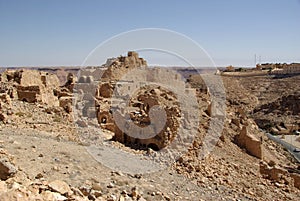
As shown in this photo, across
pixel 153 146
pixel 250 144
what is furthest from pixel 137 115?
pixel 250 144

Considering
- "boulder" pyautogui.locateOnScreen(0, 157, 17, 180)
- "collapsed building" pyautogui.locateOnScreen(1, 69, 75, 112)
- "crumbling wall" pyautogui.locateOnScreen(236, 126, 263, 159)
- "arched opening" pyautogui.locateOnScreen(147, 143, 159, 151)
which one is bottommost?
"crumbling wall" pyautogui.locateOnScreen(236, 126, 263, 159)

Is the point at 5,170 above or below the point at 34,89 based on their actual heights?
below

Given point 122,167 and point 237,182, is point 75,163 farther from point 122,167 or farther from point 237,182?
point 237,182

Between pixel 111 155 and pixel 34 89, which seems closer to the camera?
pixel 111 155

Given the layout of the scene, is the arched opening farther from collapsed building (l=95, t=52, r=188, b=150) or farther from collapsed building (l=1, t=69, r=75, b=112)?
collapsed building (l=1, t=69, r=75, b=112)

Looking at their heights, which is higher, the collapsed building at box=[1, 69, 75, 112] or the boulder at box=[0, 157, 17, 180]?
the collapsed building at box=[1, 69, 75, 112]

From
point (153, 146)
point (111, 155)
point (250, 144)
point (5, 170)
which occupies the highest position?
point (5, 170)

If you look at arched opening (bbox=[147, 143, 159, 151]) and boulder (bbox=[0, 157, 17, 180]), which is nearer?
boulder (bbox=[0, 157, 17, 180])

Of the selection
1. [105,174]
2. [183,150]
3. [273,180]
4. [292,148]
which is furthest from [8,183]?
[292,148]

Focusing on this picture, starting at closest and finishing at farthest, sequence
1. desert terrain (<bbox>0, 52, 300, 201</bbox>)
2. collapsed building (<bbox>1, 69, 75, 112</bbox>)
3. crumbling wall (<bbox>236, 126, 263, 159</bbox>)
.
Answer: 1. desert terrain (<bbox>0, 52, 300, 201</bbox>)
2. crumbling wall (<bbox>236, 126, 263, 159</bbox>)
3. collapsed building (<bbox>1, 69, 75, 112</bbox>)

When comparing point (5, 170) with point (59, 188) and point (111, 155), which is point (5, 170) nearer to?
point (59, 188)

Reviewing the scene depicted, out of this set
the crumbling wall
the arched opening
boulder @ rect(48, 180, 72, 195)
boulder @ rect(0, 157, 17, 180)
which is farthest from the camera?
the crumbling wall

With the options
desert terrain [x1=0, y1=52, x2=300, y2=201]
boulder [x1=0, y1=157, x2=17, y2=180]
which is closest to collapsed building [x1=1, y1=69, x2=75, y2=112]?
desert terrain [x1=0, y1=52, x2=300, y2=201]

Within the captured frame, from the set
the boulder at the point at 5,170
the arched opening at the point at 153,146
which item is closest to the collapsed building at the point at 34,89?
the arched opening at the point at 153,146
